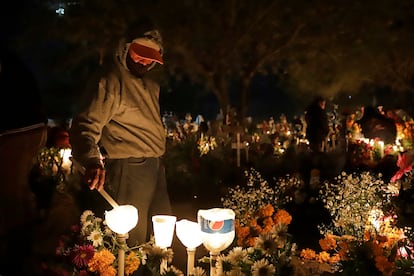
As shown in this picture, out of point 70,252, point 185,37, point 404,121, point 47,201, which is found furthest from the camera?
point 185,37

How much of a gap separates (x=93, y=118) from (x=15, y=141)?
4.54 ft

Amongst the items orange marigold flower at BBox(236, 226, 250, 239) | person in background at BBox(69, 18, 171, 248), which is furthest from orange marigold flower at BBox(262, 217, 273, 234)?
person in background at BBox(69, 18, 171, 248)

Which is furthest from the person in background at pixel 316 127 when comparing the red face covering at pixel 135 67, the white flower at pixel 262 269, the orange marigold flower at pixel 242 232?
the white flower at pixel 262 269

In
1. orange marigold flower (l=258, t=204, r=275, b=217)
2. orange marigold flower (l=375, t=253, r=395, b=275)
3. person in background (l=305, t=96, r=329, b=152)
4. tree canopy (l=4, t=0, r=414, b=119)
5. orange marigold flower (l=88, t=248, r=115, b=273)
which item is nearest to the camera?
orange marigold flower (l=375, t=253, r=395, b=275)

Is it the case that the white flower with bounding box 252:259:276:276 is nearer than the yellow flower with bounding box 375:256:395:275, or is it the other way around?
the white flower with bounding box 252:259:276:276

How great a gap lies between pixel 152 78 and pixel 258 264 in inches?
51.8

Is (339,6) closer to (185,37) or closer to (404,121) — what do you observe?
(185,37)

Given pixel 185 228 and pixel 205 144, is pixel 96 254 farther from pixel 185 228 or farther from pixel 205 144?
pixel 205 144

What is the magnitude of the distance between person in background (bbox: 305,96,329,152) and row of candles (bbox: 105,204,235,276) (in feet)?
24.7

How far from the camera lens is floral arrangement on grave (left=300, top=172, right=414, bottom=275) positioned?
3809mm

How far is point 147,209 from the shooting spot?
4.02 m

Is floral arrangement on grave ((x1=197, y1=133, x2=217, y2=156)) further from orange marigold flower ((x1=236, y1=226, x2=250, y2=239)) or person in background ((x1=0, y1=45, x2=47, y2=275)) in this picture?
orange marigold flower ((x1=236, y1=226, x2=250, y2=239))

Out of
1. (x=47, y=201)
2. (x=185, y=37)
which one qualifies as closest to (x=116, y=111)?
(x=47, y=201)

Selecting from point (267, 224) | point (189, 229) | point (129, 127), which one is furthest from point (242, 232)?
point (129, 127)
